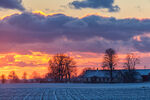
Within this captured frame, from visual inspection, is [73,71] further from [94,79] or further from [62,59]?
[94,79]

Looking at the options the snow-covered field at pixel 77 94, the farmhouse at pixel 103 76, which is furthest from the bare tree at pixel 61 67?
the snow-covered field at pixel 77 94

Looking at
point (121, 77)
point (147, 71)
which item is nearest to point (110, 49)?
point (121, 77)

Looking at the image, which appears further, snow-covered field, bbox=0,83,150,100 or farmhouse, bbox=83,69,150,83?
farmhouse, bbox=83,69,150,83

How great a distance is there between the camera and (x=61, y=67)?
13075cm

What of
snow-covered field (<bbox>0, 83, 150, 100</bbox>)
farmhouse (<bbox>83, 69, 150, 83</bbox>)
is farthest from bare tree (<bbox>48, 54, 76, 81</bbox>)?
snow-covered field (<bbox>0, 83, 150, 100</bbox>)

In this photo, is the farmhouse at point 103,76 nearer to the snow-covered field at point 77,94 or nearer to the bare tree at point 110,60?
the bare tree at point 110,60

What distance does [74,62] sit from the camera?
13438cm

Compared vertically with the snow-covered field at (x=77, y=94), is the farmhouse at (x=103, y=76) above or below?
above

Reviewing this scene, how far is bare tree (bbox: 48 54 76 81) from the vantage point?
424 feet

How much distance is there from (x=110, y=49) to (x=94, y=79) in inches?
943

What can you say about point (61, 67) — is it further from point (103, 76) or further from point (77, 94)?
point (77, 94)

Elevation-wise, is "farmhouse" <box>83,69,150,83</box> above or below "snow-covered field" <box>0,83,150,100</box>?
above

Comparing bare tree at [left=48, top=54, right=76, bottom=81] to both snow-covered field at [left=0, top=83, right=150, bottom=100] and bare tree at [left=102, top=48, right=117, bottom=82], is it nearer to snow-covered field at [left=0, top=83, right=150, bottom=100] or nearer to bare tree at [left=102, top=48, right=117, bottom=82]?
bare tree at [left=102, top=48, right=117, bottom=82]

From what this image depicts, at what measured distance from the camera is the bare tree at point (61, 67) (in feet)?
424
